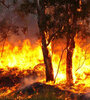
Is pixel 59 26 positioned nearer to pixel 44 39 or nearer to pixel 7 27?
pixel 44 39

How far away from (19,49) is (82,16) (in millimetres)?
11403

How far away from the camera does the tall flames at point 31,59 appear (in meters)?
17.2

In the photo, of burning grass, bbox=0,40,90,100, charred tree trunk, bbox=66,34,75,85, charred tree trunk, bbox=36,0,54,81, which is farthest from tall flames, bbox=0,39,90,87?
Answer: charred tree trunk, bbox=36,0,54,81

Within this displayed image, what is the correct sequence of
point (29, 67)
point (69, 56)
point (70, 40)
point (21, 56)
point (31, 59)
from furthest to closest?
1. point (21, 56)
2. point (31, 59)
3. point (29, 67)
4. point (69, 56)
5. point (70, 40)

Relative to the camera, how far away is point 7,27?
18.8 metres

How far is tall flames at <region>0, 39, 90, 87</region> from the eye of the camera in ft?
56.3

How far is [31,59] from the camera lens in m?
20.7

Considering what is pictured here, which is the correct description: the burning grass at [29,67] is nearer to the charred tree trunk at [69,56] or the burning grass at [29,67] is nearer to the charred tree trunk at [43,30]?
the charred tree trunk at [69,56]

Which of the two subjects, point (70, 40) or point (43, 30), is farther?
point (70, 40)

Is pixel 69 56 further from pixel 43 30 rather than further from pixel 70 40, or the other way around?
pixel 43 30

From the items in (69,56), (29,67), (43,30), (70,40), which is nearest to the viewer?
(43,30)

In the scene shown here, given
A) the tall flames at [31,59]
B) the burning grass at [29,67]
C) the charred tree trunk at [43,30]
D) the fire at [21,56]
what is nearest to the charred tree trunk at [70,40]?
the burning grass at [29,67]

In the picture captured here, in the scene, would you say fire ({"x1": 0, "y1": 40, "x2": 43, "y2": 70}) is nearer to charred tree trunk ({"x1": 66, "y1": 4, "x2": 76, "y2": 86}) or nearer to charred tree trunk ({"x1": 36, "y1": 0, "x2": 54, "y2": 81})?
charred tree trunk ({"x1": 36, "y1": 0, "x2": 54, "y2": 81})

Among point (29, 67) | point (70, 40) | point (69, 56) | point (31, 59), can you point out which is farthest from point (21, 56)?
point (70, 40)
